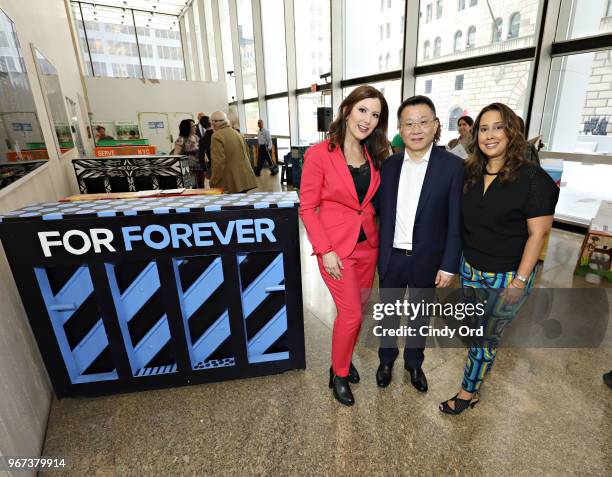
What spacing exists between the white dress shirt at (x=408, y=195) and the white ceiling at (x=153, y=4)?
1896 centimetres

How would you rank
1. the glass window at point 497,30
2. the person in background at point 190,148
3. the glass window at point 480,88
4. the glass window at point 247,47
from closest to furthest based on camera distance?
the glass window at point 480,88, the glass window at point 497,30, the person in background at point 190,148, the glass window at point 247,47

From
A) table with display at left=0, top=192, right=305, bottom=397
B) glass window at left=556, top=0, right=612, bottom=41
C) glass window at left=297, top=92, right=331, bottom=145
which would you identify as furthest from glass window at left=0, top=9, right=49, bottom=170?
glass window at left=297, top=92, right=331, bottom=145

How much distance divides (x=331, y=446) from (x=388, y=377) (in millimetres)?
532

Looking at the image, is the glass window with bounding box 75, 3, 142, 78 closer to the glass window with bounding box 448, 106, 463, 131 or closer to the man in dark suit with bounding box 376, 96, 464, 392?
the glass window with bounding box 448, 106, 463, 131

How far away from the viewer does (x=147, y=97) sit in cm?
1102

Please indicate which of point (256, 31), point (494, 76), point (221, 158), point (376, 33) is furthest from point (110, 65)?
point (494, 76)

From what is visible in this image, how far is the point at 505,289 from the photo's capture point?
1.46 m

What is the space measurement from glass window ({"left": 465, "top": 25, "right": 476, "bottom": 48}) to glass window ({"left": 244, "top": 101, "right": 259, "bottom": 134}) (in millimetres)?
9509

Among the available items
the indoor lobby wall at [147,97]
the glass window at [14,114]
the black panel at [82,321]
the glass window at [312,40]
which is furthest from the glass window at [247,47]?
the black panel at [82,321]

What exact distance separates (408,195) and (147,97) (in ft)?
38.7

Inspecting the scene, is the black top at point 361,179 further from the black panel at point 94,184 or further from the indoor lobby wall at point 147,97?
the indoor lobby wall at point 147,97

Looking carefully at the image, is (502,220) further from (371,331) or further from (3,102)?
(3,102)

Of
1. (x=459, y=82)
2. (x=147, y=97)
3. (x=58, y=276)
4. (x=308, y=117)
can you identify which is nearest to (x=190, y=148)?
(x=58, y=276)

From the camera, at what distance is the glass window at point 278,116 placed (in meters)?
11.9
